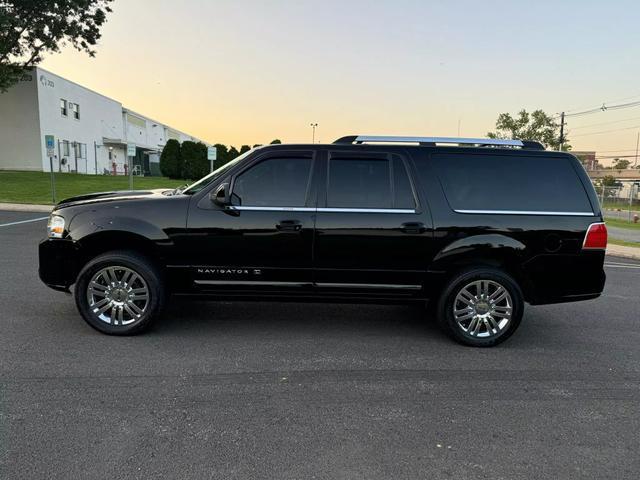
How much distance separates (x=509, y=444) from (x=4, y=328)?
4.71 meters

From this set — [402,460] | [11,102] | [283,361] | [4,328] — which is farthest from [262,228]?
[11,102]

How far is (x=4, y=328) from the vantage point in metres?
4.62

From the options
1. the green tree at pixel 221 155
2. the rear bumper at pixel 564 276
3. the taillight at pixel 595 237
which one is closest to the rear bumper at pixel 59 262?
the rear bumper at pixel 564 276

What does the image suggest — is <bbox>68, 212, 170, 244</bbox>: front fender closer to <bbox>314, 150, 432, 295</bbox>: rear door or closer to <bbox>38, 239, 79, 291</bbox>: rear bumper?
<bbox>38, 239, 79, 291</bbox>: rear bumper

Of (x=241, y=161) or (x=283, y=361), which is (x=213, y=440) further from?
(x=241, y=161)

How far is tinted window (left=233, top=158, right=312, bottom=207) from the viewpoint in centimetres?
445

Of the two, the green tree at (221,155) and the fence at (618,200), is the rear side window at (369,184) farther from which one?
the green tree at (221,155)

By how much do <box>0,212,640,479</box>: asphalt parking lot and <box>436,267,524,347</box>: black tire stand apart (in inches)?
5.7

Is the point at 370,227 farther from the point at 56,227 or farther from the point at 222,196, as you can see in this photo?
the point at 56,227

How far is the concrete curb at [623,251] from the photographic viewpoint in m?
11.3

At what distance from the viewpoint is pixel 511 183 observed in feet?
14.8

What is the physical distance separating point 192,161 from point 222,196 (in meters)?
40.0

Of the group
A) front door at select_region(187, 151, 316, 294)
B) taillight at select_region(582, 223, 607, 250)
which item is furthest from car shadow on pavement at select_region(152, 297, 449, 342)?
taillight at select_region(582, 223, 607, 250)

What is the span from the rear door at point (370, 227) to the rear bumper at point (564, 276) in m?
1.12
